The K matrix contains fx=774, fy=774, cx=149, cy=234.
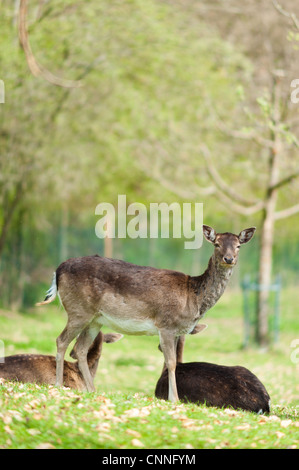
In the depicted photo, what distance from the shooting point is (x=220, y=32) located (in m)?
28.6

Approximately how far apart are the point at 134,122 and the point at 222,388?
57.8 feet

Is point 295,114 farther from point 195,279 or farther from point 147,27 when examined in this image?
point 195,279

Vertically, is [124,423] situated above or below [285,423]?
above

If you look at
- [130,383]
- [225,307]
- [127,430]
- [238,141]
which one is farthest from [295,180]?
[127,430]

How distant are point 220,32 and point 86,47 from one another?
8234 mm

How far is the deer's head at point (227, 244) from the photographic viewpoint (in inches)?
380

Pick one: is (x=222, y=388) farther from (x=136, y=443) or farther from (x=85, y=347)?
(x=136, y=443)

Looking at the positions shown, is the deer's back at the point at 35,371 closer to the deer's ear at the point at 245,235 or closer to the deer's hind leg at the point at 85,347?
the deer's hind leg at the point at 85,347

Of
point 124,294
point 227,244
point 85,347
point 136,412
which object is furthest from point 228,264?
point 136,412

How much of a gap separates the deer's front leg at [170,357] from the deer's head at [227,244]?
1159 millimetres

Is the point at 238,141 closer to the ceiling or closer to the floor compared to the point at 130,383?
closer to the ceiling

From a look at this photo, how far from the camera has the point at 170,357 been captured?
32.2 ft

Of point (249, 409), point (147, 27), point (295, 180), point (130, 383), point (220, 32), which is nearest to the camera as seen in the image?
point (249, 409)

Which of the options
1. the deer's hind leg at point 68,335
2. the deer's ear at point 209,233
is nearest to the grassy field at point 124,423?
the deer's hind leg at point 68,335
